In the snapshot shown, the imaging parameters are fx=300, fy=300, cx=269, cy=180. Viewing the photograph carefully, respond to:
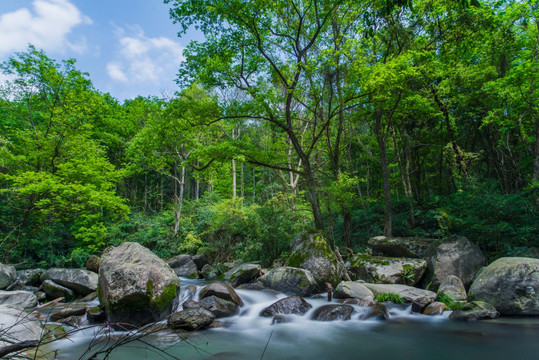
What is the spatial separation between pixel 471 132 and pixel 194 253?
1714 centimetres

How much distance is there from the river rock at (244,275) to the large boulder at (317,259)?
4.49ft

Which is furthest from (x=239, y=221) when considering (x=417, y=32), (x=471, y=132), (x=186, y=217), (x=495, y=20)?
(x=471, y=132)

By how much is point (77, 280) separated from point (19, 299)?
1.69 m

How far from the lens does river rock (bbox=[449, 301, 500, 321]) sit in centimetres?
677

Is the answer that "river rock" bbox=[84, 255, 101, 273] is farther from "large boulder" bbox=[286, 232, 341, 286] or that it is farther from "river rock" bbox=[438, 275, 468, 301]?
"river rock" bbox=[438, 275, 468, 301]

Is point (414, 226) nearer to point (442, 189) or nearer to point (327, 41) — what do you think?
point (442, 189)

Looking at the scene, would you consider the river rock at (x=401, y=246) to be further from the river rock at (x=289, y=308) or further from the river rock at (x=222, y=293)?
the river rock at (x=222, y=293)

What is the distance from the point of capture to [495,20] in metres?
10.9

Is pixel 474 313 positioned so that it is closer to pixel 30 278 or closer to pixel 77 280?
pixel 77 280

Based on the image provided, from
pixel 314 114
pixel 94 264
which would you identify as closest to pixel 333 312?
pixel 314 114

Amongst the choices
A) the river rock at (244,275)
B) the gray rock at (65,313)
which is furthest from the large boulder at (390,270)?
the gray rock at (65,313)

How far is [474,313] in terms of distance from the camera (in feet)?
22.4

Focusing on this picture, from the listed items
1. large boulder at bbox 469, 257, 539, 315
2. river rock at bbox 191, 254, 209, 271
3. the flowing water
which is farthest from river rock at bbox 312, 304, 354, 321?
river rock at bbox 191, 254, 209, 271

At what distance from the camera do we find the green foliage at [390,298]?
26.6 feet
